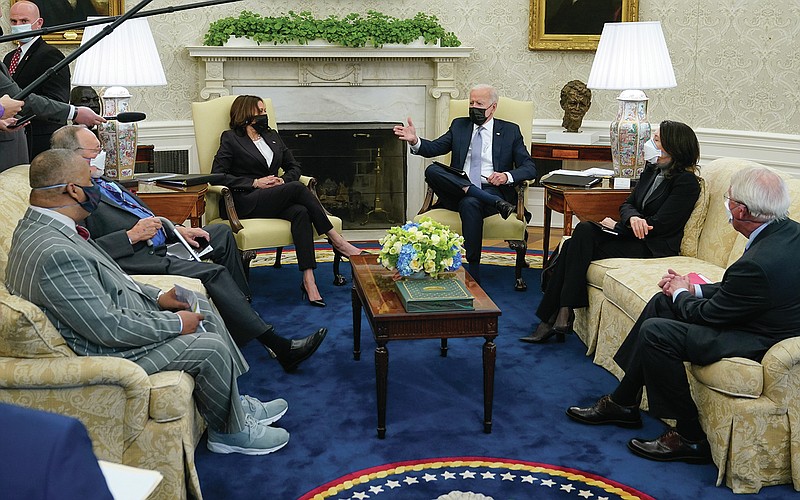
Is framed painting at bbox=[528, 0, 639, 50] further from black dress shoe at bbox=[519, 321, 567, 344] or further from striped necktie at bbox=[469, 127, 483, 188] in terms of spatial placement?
black dress shoe at bbox=[519, 321, 567, 344]

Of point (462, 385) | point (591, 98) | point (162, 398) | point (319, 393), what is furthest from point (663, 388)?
point (591, 98)

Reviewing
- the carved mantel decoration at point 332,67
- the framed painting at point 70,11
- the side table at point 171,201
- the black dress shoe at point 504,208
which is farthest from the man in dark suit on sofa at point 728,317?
the framed painting at point 70,11

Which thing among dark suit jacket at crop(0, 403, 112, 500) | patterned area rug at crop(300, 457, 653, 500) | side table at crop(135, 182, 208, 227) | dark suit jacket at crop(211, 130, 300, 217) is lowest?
patterned area rug at crop(300, 457, 653, 500)

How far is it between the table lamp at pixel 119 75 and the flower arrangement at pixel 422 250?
2.16 meters

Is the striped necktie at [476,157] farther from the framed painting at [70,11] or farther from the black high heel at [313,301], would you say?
the framed painting at [70,11]

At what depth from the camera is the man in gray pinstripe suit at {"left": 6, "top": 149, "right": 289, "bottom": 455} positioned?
3107 millimetres

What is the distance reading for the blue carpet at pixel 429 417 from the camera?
354cm

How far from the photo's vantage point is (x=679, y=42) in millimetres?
7586

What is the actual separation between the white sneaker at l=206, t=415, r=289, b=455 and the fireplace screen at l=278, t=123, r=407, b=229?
4336 millimetres

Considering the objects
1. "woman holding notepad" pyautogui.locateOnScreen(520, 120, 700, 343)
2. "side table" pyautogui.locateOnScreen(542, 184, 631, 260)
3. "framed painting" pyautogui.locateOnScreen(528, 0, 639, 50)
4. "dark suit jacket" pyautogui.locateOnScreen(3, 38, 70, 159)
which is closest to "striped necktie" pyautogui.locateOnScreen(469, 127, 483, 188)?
"side table" pyautogui.locateOnScreen(542, 184, 631, 260)

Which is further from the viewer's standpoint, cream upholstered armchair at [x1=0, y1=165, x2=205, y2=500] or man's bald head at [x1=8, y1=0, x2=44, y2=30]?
man's bald head at [x1=8, y1=0, x2=44, y2=30]

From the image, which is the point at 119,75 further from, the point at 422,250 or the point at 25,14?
the point at 422,250

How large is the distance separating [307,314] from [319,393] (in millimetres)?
1296

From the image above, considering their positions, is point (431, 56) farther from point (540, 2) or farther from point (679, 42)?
point (679, 42)
